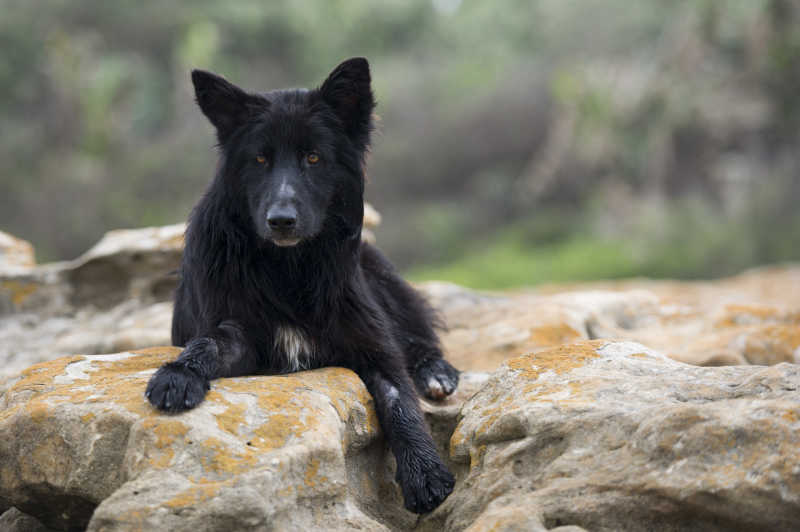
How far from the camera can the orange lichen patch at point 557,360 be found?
371 cm

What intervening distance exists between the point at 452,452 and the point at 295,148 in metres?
1.76

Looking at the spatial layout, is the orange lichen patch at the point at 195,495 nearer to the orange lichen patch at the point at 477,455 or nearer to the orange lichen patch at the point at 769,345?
the orange lichen patch at the point at 477,455

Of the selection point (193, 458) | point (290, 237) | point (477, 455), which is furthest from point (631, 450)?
→ point (290, 237)

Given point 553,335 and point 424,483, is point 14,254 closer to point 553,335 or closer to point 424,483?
point 553,335

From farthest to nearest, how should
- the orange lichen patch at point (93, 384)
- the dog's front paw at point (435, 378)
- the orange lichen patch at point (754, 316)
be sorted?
the orange lichen patch at point (754, 316) → the dog's front paw at point (435, 378) → the orange lichen patch at point (93, 384)

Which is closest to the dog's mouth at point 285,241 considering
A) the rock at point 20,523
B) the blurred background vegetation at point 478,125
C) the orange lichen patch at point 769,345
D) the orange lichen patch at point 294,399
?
the orange lichen patch at point 294,399

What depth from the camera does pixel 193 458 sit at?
9.93 feet

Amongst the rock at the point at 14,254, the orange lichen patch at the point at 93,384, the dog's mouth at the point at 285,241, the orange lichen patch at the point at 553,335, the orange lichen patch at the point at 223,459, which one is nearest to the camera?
the orange lichen patch at the point at 223,459

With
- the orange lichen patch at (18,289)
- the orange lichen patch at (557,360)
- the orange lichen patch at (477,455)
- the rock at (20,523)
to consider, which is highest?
the orange lichen patch at (557,360)

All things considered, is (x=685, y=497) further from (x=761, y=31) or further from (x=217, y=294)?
(x=761, y=31)

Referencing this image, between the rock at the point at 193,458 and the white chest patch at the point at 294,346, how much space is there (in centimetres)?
46

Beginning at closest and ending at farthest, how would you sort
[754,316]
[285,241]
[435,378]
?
1. [285,241]
2. [435,378]
3. [754,316]

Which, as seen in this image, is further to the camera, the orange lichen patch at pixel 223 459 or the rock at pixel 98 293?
the rock at pixel 98 293

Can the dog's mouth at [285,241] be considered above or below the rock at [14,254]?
above
